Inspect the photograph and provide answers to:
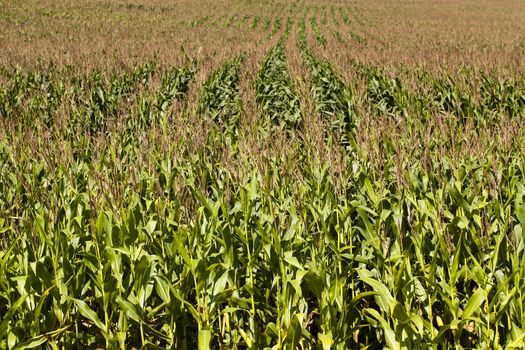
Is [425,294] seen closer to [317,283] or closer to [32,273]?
[317,283]

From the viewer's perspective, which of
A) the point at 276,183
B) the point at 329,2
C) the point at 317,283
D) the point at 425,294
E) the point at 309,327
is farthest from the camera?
the point at 329,2

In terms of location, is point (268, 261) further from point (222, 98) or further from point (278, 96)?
point (278, 96)

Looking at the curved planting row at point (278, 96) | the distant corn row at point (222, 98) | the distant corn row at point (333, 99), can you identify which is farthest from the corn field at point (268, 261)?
the curved planting row at point (278, 96)

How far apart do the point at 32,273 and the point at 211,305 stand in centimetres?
102

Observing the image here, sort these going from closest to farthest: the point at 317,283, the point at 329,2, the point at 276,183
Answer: the point at 317,283 → the point at 276,183 → the point at 329,2

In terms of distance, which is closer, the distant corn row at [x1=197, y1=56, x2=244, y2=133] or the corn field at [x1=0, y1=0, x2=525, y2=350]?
the corn field at [x1=0, y1=0, x2=525, y2=350]

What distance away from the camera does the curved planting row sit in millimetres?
7801

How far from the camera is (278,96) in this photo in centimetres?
916

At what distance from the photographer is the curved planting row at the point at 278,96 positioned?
7801mm

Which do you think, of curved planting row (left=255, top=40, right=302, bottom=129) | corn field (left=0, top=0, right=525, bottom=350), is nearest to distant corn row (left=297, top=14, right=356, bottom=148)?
curved planting row (left=255, top=40, right=302, bottom=129)

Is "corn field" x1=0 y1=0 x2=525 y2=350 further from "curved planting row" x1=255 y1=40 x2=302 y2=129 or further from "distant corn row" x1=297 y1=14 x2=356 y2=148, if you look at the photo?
"curved planting row" x1=255 y1=40 x2=302 y2=129

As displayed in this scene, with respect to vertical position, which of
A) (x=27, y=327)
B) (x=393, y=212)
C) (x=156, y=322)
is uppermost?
(x=393, y=212)

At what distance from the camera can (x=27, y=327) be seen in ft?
9.11

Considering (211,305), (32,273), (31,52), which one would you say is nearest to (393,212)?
(211,305)
